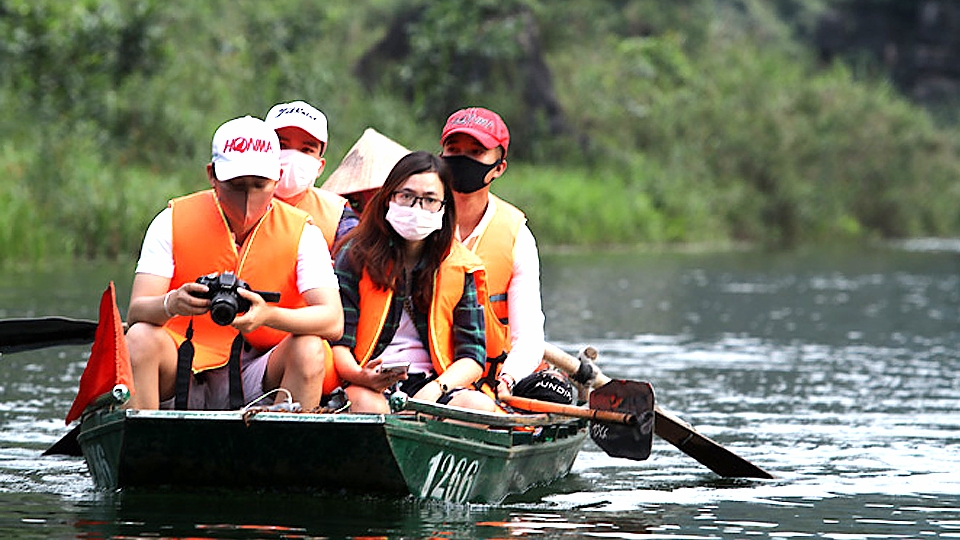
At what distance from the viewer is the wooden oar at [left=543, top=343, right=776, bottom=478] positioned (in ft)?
27.4

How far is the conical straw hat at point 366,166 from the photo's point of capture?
8641mm

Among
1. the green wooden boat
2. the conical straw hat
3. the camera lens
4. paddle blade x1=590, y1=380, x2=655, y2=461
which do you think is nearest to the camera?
the camera lens

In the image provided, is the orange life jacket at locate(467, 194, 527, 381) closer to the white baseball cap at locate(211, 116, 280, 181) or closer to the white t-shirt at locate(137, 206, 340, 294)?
the white t-shirt at locate(137, 206, 340, 294)

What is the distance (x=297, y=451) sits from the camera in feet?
21.8

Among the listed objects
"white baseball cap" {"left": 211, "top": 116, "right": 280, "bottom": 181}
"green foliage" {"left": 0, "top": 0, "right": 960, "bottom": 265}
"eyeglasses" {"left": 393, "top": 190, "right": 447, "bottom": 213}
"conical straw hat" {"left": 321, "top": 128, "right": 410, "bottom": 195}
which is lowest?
"eyeglasses" {"left": 393, "top": 190, "right": 447, "bottom": 213}

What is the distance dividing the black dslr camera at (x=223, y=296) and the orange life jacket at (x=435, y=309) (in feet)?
2.86

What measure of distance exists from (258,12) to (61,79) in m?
7.35

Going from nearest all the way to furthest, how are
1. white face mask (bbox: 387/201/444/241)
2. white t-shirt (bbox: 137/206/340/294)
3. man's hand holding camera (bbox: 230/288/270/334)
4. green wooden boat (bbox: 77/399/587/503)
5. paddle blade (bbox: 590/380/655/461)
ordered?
1. man's hand holding camera (bbox: 230/288/270/334)
2. green wooden boat (bbox: 77/399/587/503)
3. white t-shirt (bbox: 137/206/340/294)
4. white face mask (bbox: 387/201/444/241)
5. paddle blade (bbox: 590/380/655/461)

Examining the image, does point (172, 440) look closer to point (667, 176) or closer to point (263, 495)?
point (263, 495)

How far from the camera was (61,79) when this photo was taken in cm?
2606

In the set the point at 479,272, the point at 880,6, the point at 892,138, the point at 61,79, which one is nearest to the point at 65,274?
the point at 61,79

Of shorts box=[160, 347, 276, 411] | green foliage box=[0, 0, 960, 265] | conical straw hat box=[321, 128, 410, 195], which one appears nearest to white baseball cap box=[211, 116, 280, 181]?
shorts box=[160, 347, 276, 411]

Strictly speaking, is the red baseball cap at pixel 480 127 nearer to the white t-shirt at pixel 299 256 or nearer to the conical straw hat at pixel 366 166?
the white t-shirt at pixel 299 256

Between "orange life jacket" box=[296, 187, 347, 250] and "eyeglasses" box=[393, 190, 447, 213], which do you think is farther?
"orange life jacket" box=[296, 187, 347, 250]
